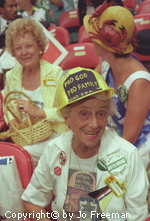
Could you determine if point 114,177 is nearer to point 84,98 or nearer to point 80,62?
point 84,98

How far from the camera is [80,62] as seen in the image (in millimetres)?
3027

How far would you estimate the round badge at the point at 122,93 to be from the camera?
5.37 ft

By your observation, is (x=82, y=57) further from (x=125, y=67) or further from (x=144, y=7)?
(x=144, y=7)

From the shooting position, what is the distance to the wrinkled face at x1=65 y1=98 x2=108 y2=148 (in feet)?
3.67

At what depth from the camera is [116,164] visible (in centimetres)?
115

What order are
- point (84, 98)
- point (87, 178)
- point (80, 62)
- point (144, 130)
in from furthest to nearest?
point (80, 62) → point (144, 130) → point (87, 178) → point (84, 98)

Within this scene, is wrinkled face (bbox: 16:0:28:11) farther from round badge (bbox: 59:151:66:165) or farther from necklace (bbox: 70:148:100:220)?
necklace (bbox: 70:148:100:220)

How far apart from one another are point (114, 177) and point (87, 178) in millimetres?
156

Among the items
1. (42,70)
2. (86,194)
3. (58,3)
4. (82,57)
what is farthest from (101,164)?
(58,3)

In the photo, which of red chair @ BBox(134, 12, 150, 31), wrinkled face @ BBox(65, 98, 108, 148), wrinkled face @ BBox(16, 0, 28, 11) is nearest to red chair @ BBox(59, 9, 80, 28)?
wrinkled face @ BBox(16, 0, 28, 11)

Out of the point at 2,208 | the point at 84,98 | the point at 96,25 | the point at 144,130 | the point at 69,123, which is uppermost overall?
the point at 96,25

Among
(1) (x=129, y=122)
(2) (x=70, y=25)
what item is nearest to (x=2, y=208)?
(1) (x=129, y=122)

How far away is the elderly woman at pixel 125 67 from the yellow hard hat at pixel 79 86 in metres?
0.51

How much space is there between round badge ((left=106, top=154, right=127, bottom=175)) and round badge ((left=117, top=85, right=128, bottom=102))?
0.59 m
